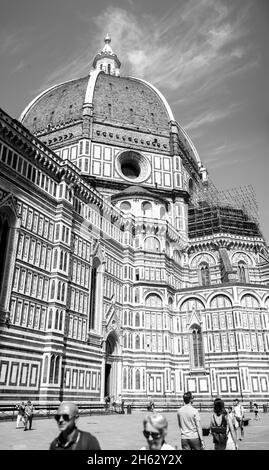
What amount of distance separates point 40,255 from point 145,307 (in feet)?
50.7

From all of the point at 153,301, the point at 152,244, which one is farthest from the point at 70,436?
the point at 152,244

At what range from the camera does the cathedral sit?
89.9 feet

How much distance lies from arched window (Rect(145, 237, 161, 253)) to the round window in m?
11.9

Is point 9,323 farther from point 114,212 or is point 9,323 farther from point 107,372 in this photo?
point 114,212

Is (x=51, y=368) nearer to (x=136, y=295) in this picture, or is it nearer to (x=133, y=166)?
(x=136, y=295)

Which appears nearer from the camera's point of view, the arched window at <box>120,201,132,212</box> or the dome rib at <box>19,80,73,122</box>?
the arched window at <box>120,201,132,212</box>

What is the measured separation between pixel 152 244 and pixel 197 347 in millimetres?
12456

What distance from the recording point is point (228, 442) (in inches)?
296

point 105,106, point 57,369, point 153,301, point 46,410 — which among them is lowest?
point 46,410

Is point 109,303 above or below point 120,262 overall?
below

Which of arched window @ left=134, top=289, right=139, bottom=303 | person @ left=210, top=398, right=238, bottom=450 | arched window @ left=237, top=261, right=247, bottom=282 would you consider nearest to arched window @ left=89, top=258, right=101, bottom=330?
arched window @ left=134, top=289, right=139, bottom=303

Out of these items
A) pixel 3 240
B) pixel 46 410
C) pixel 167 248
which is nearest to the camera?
pixel 46 410

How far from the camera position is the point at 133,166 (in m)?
56.0

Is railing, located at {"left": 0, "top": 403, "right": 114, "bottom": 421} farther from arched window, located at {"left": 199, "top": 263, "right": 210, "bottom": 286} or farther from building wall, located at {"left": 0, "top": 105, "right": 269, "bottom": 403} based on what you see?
Result: arched window, located at {"left": 199, "top": 263, "right": 210, "bottom": 286}
